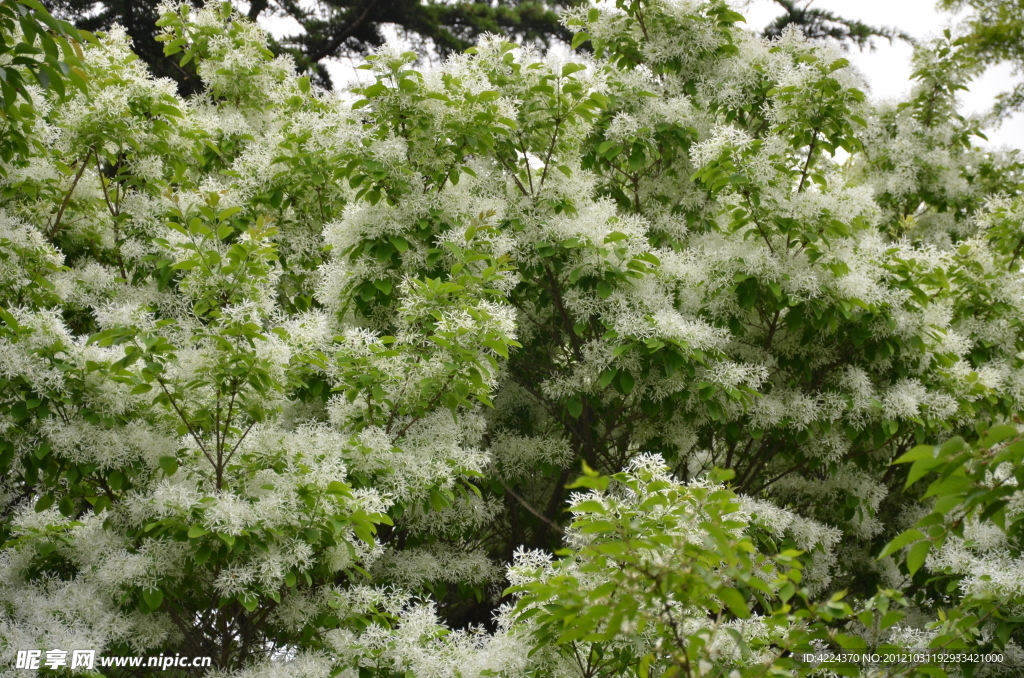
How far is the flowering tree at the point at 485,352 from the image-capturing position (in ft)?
10.6

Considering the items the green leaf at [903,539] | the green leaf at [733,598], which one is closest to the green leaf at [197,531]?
the green leaf at [733,598]

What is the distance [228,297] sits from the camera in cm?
344

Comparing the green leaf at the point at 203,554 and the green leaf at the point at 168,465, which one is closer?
the green leaf at the point at 203,554

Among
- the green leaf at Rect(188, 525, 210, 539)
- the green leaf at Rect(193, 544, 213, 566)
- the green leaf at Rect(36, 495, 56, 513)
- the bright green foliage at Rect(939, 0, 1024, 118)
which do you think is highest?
the bright green foliage at Rect(939, 0, 1024, 118)

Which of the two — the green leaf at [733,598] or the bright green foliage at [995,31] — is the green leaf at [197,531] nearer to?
the green leaf at [733,598]

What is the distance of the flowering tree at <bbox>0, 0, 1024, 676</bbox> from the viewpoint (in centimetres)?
324

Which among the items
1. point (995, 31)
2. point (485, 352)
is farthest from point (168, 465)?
point (995, 31)

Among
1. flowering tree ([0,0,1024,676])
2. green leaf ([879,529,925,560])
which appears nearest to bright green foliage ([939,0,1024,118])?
flowering tree ([0,0,1024,676])

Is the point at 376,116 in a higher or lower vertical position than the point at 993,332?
higher

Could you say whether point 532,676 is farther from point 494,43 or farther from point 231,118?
point 231,118

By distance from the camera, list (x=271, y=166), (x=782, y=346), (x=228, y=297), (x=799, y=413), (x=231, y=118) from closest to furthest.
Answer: (x=228, y=297), (x=799, y=413), (x=782, y=346), (x=271, y=166), (x=231, y=118)

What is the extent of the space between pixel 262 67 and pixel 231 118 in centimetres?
55

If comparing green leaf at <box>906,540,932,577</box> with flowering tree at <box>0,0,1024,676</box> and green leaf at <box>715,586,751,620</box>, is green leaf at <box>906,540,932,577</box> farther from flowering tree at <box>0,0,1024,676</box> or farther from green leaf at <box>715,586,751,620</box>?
green leaf at <box>715,586,751,620</box>

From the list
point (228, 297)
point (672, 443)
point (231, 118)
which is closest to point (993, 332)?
point (672, 443)
